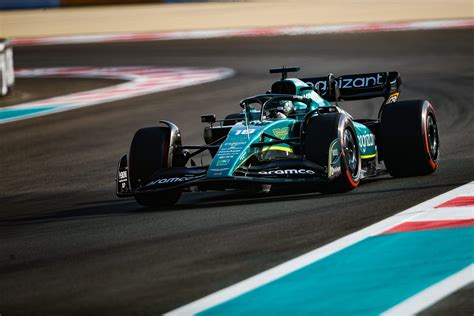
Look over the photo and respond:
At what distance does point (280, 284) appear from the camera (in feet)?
22.2

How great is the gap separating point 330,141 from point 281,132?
2.26 feet

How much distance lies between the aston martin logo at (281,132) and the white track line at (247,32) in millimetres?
19956

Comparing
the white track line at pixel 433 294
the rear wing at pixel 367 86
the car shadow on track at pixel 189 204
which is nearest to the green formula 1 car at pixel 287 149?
the car shadow on track at pixel 189 204

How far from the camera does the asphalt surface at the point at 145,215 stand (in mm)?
6930

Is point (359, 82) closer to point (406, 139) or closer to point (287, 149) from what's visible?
point (406, 139)

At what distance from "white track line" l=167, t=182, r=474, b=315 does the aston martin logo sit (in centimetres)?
162

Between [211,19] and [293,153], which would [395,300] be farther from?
[211,19]

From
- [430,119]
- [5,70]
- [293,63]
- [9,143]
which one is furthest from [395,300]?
[293,63]

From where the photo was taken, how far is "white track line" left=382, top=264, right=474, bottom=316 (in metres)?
6.07

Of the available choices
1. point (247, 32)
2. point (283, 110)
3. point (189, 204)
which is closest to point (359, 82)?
point (283, 110)

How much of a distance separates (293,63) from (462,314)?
61.2ft

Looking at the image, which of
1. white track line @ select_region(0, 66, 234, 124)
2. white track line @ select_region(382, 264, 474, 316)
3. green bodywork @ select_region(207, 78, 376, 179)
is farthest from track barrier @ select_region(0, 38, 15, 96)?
white track line @ select_region(382, 264, 474, 316)

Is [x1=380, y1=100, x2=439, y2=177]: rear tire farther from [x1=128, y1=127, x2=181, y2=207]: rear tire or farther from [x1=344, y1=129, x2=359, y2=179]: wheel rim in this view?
[x1=128, y1=127, x2=181, y2=207]: rear tire

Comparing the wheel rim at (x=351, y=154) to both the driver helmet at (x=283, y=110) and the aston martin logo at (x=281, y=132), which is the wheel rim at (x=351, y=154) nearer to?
the aston martin logo at (x=281, y=132)
